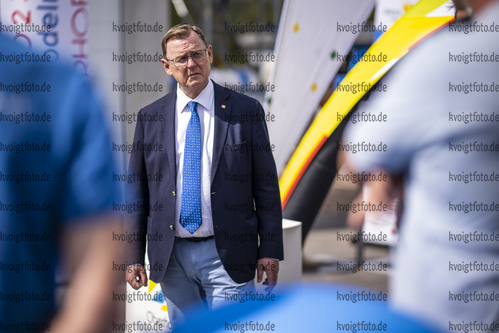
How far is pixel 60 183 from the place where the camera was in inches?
46.8

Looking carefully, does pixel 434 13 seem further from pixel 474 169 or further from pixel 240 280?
pixel 474 169

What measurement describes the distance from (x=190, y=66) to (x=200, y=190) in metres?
0.60

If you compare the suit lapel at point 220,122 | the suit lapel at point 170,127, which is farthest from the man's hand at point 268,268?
the suit lapel at point 170,127

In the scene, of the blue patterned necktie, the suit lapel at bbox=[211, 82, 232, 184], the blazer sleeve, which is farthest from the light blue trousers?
the suit lapel at bbox=[211, 82, 232, 184]

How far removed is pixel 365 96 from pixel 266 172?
1598 mm

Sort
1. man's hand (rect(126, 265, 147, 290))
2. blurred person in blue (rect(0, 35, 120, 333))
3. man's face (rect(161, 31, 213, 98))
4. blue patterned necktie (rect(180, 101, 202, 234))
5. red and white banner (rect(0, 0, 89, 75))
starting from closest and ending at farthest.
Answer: blurred person in blue (rect(0, 35, 120, 333)) → blue patterned necktie (rect(180, 101, 202, 234)) → man's face (rect(161, 31, 213, 98)) → man's hand (rect(126, 265, 147, 290)) → red and white banner (rect(0, 0, 89, 75))

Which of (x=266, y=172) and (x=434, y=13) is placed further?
(x=434, y=13)

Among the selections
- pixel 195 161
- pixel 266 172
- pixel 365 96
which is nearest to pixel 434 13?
pixel 365 96

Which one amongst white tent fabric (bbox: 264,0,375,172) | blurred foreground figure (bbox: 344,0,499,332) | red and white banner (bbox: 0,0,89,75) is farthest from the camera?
white tent fabric (bbox: 264,0,375,172)

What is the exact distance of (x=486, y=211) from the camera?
1.69 metres

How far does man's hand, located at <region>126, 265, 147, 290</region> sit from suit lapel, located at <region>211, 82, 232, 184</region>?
66cm

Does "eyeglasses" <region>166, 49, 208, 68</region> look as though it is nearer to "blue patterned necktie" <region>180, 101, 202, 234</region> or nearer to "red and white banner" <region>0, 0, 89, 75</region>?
"blue patterned necktie" <region>180, 101, 202, 234</region>

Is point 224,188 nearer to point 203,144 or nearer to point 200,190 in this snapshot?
point 200,190

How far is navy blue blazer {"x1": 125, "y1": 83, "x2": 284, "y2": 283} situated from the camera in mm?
3104
